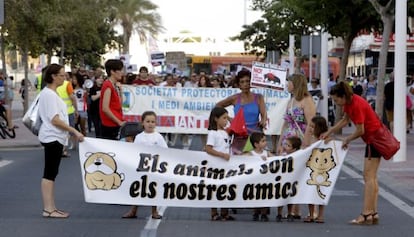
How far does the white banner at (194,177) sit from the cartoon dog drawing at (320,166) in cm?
1

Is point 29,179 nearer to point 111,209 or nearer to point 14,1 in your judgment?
point 111,209

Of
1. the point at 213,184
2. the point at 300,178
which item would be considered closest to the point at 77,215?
the point at 213,184

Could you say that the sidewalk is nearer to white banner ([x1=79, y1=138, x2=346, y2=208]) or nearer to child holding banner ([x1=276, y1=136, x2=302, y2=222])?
child holding banner ([x1=276, y1=136, x2=302, y2=222])

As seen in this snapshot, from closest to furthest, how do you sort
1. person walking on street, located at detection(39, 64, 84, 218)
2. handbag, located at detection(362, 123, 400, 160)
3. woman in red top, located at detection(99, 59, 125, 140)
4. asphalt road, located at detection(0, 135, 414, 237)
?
asphalt road, located at detection(0, 135, 414, 237) < handbag, located at detection(362, 123, 400, 160) < person walking on street, located at detection(39, 64, 84, 218) < woman in red top, located at detection(99, 59, 125, 140)

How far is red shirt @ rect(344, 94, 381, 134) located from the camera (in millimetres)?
11562

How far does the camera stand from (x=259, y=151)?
1205 centimetres

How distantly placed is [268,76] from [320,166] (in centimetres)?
947

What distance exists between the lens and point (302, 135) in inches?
507

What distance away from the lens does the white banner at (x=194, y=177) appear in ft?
38.5

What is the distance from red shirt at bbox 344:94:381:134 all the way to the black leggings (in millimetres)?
3314

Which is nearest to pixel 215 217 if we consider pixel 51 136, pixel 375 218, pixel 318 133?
pixel 318 133

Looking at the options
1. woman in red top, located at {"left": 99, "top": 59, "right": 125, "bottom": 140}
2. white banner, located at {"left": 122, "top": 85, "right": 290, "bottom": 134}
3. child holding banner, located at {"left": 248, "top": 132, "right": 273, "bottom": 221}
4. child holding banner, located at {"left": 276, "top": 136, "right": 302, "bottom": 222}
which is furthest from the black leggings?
white banner, located at {"left": 122, "top": 85, "right": 290, "bottom": 134}

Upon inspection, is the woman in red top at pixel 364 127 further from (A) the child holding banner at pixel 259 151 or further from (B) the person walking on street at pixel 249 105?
(B) the person walking on street at pixel 249 105

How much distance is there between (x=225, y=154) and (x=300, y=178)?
35.7 inches
